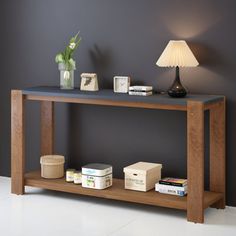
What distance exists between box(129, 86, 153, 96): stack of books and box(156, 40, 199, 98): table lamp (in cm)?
16

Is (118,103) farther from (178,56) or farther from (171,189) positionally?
(171,189)

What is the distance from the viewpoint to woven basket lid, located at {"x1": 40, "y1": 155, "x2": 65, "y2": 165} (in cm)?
419

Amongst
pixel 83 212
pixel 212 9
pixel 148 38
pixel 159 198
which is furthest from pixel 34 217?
pixel 212 9

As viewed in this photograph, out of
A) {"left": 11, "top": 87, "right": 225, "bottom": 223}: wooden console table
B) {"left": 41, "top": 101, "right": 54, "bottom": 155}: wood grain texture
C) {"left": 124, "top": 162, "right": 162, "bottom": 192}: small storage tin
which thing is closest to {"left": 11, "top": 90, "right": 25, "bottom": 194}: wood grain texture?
{"left": 11, "top": 87, "right": 225, "bottom": 223}: wooden console table

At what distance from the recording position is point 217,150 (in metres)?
A: 3.82

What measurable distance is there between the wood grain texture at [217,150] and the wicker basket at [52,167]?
3.57 feet

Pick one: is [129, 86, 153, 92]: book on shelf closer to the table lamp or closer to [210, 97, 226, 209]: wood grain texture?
the table lamp

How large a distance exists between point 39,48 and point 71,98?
2.51ft

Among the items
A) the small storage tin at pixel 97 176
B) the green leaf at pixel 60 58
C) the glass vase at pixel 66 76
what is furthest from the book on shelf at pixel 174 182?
the green leaf at pixel 60 58

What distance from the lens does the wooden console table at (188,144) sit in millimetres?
3533

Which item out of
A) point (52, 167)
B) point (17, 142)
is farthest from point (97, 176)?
point (17, 142)

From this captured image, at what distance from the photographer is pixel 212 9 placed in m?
3.82

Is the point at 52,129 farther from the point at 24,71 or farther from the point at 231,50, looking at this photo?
the point at 231,50

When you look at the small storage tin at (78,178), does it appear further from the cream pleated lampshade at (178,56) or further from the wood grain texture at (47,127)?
the cream pleated lampshade at (178,56)
